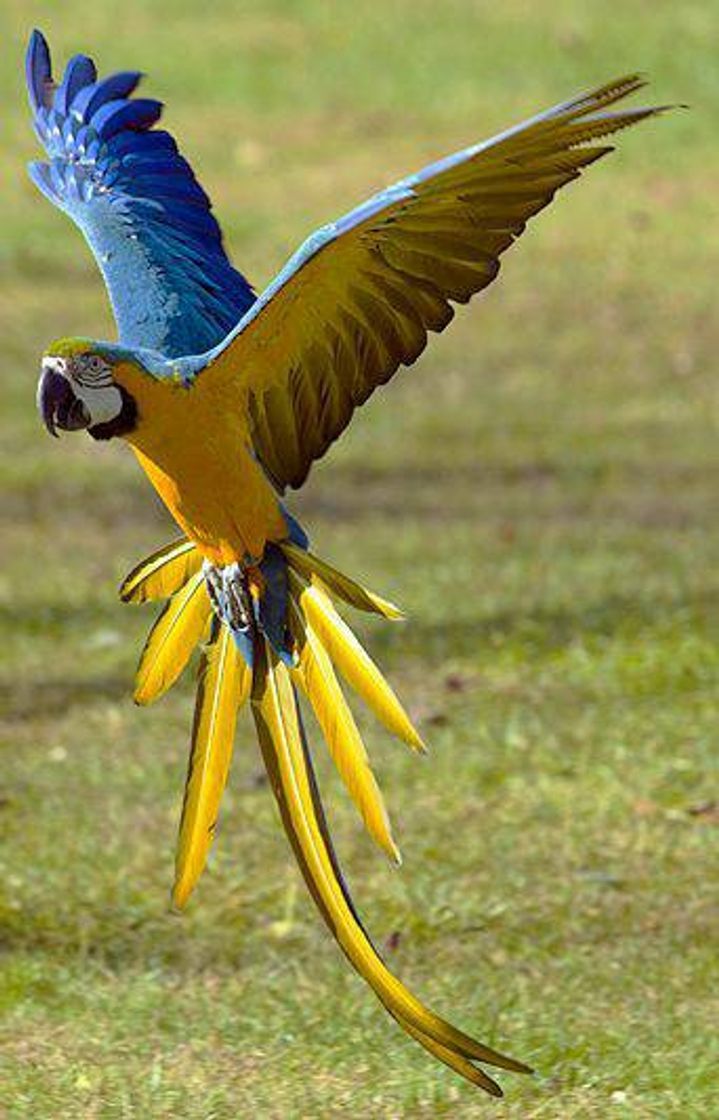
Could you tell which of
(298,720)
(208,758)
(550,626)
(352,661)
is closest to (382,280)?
(352,661)

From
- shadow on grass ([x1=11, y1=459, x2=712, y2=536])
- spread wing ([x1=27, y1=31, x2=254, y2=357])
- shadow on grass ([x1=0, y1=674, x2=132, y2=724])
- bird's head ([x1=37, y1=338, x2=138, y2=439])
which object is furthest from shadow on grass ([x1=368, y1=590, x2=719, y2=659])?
bird's head ([x1=37, y1=338, x2=138, y2=439])

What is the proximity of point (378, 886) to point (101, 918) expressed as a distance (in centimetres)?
60

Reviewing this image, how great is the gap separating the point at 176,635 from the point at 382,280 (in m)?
0.78

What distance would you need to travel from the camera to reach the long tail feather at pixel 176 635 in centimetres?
419

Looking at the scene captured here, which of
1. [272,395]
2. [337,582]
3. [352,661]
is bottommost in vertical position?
[352,661]

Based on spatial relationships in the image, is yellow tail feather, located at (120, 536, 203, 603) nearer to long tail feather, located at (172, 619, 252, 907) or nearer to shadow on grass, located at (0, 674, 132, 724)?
long tail feather, located at (172, 619, 252, 907)

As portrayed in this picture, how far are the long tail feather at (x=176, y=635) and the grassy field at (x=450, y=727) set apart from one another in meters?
0.68

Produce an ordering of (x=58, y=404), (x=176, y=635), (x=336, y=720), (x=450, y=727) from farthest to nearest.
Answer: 1. (x=450, y=727)
2. (x=176, y=635)
3. (x=336, y=720)
4. (x=58, y=404)

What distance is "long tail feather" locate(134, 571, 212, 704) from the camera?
165 inches

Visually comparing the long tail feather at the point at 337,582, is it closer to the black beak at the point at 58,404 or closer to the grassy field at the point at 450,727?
the black beak at the point at 58,404

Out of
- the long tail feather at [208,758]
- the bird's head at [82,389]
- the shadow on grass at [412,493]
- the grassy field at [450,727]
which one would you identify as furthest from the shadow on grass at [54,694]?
the bird's head at [82,389]

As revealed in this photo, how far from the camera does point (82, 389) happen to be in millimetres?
3652

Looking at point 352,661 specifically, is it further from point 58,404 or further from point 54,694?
point 54,694

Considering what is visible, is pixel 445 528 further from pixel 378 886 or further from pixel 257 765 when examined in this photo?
pixel 378 886
